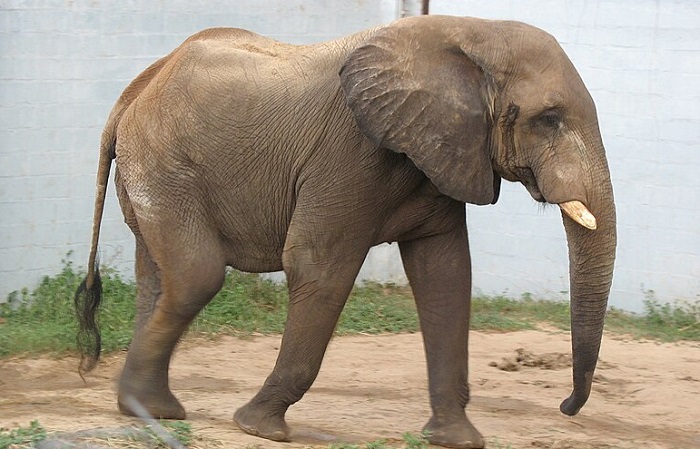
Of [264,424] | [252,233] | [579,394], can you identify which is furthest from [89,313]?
[579,394]

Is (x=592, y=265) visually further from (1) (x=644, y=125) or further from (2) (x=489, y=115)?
(1) (x=644, y=125)

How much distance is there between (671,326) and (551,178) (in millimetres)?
3884

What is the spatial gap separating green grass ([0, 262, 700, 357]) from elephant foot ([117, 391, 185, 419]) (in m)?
1.62

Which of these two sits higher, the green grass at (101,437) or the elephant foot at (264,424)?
the green grass at (101,437)

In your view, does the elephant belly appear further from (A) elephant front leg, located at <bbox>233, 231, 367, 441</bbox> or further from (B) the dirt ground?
(B) the dirt ground

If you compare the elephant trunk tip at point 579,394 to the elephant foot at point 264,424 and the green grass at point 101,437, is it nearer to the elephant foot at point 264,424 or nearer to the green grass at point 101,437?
the elephant foot at point 264,424

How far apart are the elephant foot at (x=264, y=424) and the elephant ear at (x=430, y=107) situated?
1306mm

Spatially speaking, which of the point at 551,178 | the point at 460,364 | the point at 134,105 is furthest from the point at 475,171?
the point at 134,105

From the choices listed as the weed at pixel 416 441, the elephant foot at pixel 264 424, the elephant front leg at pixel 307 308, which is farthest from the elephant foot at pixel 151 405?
the weed at pixel 416 441

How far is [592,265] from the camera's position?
230 inches

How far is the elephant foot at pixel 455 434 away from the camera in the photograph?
638cm

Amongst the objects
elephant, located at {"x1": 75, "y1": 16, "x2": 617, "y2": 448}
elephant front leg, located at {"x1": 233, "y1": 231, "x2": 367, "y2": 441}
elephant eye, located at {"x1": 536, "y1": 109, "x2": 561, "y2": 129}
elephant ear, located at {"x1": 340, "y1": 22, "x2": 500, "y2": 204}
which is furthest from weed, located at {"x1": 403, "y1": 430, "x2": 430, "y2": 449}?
elephant eye, located at {"x1": 536, "y1": 109, "x2": 561, "y2": 129}

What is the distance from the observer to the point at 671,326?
9.38m

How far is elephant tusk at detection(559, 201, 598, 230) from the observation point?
18.7 ft
